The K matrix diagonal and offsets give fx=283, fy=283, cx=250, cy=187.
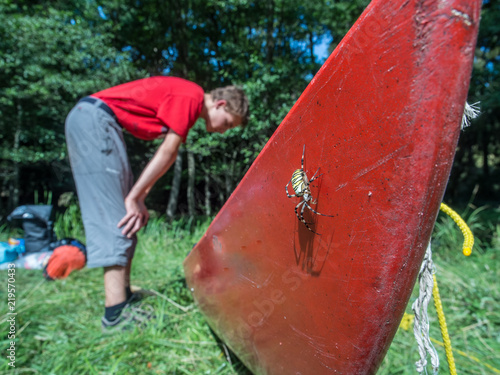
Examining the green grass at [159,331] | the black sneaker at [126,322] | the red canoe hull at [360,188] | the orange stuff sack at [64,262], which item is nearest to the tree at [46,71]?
the orange stuff sack at [64,262]

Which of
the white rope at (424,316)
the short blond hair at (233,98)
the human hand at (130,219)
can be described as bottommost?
the white rope at (424,316)

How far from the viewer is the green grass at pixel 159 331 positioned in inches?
67.3

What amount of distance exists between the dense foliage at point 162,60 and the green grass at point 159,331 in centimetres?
315

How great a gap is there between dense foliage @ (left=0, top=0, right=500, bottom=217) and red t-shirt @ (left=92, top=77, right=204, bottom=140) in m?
2.92

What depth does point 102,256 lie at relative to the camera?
1804mm

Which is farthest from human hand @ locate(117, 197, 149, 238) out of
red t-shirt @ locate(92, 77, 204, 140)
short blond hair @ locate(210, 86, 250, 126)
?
short blond hair @ locate(210, 86, 250, 126)

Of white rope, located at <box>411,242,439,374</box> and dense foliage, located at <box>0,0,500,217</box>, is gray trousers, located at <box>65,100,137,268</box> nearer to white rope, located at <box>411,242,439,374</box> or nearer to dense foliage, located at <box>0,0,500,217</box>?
white rope, located at <box>411,242,439,374</box>

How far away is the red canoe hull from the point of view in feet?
2.17

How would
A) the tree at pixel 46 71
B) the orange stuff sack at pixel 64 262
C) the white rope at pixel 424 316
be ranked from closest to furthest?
the white rope at pixel 424 316 < the orange stuff sack at pixel 64 262 < the tree at pixel 46 71

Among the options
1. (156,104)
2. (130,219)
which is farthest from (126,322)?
(156,104)

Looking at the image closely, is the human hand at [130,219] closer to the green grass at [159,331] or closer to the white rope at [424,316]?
the green grass at [159,331]

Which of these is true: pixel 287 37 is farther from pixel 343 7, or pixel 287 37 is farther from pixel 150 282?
pixel 150 282

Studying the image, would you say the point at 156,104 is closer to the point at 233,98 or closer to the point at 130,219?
the point at 233,98

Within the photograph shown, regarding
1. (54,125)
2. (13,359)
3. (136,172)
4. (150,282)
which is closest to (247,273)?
(13,359)
